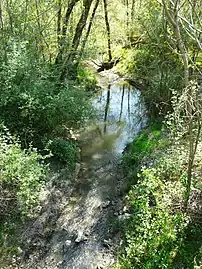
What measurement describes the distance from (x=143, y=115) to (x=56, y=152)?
18.9ft

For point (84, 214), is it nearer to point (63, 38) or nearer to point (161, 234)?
point (161, 234)

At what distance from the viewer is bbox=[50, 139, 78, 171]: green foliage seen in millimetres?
10477

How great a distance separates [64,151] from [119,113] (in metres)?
6.49

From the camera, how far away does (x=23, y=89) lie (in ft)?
32.7

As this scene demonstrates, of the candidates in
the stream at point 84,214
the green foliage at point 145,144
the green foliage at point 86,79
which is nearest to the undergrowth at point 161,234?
the stream at point 84,214

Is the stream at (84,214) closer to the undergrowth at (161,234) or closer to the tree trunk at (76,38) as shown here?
the undergrowth at (161,234)

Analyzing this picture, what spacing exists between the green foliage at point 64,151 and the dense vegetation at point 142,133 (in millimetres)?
29

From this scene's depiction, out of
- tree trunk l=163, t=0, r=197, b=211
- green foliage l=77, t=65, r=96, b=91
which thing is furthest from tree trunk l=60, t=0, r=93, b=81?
tree trunk l=163, t=0, r=197, b=211

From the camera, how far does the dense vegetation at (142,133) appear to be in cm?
673

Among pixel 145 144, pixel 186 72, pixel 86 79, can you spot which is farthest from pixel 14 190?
pixel 86 79

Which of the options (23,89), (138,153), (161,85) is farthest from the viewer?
(161,85)

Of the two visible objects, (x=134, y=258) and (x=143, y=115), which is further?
(x=143, y=115)

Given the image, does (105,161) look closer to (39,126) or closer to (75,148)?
(75,148)

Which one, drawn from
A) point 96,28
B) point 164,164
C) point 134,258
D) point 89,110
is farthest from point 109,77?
point 134,258
